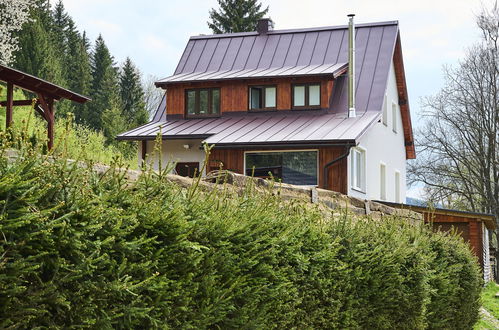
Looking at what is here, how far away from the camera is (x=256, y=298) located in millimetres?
5730

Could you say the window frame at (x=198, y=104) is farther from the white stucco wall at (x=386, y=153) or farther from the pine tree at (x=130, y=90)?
the pine tree at (x=130, y=90)

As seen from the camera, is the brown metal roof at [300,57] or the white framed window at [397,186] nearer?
the brown metal roof at [300,57]

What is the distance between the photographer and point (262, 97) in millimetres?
27938

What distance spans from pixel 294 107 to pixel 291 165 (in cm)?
305

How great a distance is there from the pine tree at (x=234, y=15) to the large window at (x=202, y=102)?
2275 centimetres

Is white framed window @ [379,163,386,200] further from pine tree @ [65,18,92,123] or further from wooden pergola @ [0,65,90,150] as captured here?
pine tree @ [65,18,92,123]

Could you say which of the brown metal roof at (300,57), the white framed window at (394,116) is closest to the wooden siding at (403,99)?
the white framed window at (394,116)

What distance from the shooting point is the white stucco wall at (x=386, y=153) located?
27156mm

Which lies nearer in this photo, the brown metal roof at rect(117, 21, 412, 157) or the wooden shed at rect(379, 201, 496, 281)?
the brown metal roof at rect(117, 21, 412, 157)

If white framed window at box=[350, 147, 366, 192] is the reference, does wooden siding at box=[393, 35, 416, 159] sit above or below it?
above

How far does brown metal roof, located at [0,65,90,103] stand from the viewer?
14.1 metres

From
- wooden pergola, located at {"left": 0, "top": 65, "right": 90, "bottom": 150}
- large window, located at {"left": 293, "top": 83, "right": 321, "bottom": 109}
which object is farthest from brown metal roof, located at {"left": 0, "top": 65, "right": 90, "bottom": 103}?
large window, located at {"left": 293, "top": 83, "right": 321, "bottom": 109}

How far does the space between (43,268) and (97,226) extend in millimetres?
348

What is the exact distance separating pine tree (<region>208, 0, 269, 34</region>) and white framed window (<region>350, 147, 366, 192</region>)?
85.1 ft
